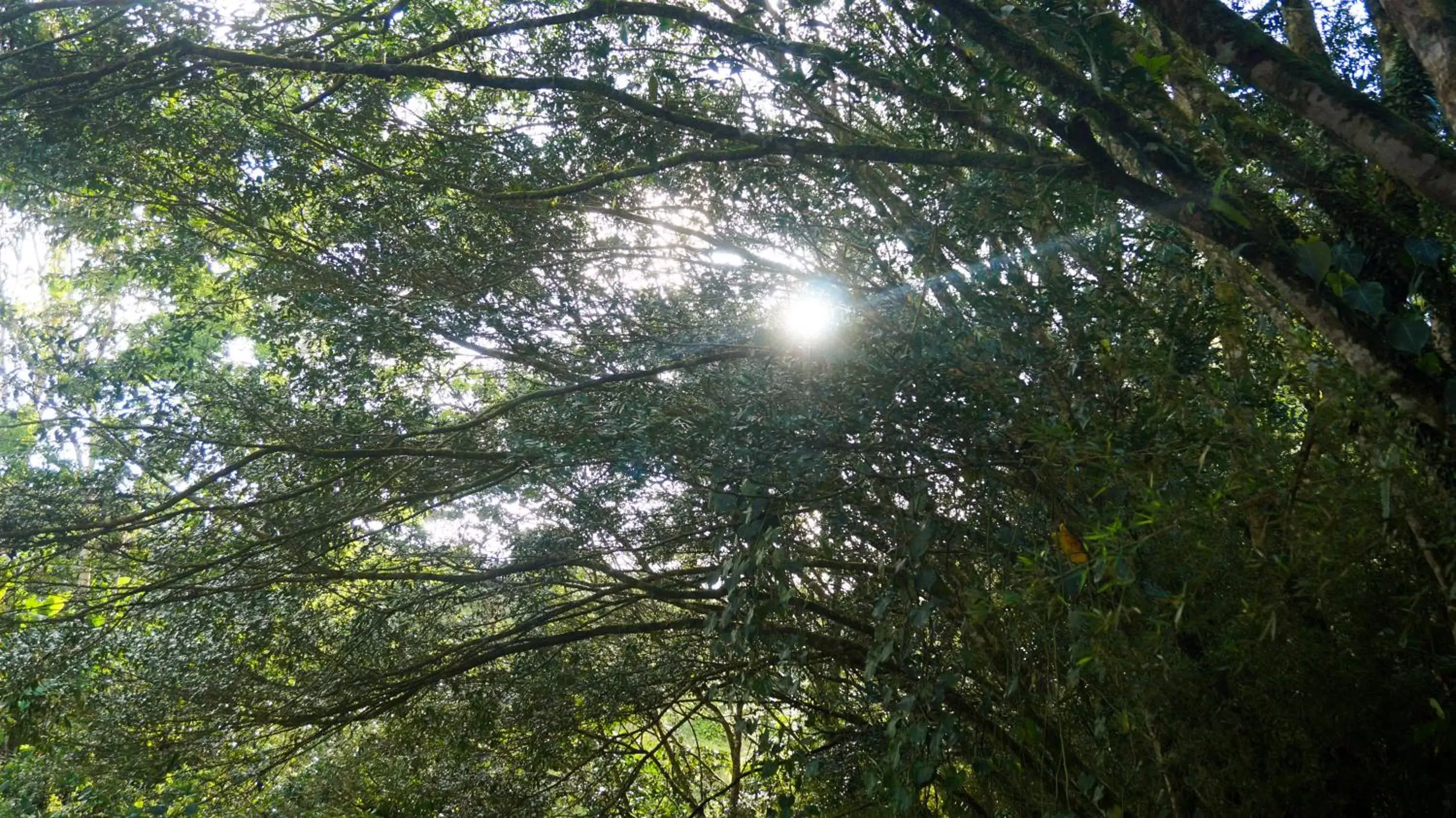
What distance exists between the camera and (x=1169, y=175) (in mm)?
2533

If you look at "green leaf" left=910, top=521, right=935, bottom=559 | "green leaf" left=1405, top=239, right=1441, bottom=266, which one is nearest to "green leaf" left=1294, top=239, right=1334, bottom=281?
"green leaf" left=1405, top=239, right=1441, bottom=266

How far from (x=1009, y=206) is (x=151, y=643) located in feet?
14.0

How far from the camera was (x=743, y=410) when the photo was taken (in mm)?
3232

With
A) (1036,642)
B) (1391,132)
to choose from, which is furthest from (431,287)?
(1391,132)

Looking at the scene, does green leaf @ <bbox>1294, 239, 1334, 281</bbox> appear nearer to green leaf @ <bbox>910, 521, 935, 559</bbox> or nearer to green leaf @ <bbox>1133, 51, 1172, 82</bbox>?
green leaf @ <bbox>1133, 51, 1172, 82</bbox>

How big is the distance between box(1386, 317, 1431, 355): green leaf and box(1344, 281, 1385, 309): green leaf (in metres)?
0.05

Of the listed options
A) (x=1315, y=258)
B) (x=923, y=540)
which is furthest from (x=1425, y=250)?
(x=923, y=540)

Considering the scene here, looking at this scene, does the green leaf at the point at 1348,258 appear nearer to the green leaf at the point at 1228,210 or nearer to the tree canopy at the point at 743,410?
the tree canopy at the point at 743,410

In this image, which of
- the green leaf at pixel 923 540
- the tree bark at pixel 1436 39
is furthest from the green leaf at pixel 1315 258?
the green leaf at pixel 923 540

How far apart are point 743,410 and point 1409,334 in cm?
167

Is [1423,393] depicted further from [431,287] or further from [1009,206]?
[431,287]

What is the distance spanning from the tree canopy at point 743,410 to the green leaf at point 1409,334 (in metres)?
0.01

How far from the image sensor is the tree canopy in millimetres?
2639

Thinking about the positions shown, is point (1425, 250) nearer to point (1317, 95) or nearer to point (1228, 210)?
point (1317, 95)
